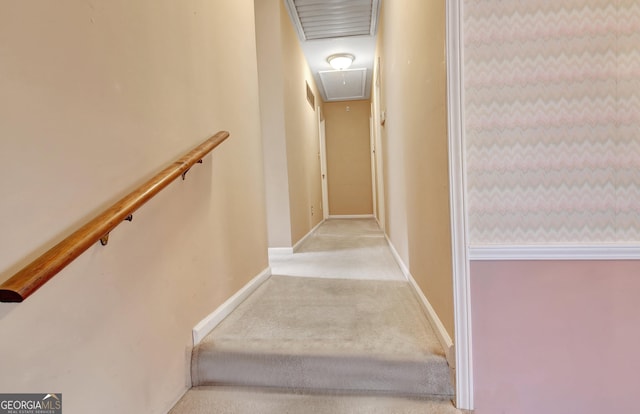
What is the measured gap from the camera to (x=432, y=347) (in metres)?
1.27

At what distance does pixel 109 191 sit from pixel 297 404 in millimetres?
997

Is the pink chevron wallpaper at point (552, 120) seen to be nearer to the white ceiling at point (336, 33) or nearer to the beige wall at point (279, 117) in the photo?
the beige wall at point (279, 117)

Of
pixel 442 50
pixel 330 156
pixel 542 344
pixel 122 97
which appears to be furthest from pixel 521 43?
pixel 330 156

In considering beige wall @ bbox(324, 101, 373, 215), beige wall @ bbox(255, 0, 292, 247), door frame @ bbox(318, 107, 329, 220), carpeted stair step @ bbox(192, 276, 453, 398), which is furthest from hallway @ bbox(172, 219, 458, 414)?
beige wall @ bbox(324, 101, 373, 215)

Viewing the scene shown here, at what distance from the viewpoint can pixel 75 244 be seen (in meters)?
0.76

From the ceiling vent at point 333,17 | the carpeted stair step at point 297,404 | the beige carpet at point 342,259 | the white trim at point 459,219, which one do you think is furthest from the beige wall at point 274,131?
the white trim at point 459,219

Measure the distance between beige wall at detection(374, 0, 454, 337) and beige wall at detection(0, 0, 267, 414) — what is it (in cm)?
106

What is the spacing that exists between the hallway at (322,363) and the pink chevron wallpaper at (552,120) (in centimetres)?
56

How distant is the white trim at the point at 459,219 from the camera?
3.61ft

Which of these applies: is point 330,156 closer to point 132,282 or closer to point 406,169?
point 406,169

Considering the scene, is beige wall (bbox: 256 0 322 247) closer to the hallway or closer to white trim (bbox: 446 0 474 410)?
the hallway

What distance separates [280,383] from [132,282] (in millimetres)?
704

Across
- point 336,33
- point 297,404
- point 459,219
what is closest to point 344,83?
point 336,33

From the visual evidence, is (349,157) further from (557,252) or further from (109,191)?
(109,191)
